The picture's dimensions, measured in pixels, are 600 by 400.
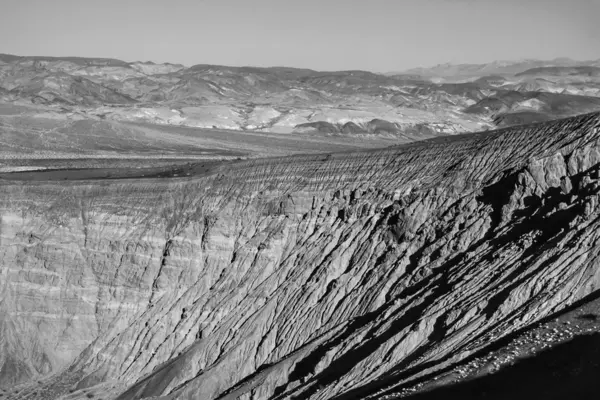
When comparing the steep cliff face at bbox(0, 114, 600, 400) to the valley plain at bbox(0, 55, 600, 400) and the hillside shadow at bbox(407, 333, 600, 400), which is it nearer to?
the valley plain at bbox(0, 55, 600, 400)

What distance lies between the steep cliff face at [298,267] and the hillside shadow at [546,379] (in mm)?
2760

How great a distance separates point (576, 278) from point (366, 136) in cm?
11993

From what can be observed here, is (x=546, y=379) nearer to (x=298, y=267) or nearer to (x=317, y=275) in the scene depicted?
(x=317, y=275)

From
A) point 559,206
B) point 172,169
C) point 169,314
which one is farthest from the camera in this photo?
point 172,169

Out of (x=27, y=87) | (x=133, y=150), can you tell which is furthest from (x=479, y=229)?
(x=27, y=87)

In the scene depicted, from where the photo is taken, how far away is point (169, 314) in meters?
52.6

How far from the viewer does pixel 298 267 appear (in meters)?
49.8

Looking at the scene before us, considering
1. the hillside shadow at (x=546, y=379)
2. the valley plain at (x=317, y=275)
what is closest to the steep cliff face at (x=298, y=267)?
the valley plain at (x=317, y=275)

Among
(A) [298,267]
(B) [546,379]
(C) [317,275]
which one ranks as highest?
(B) [546,379]

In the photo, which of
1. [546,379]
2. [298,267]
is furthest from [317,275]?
[546,379]

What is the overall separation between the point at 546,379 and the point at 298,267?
23.4 meters

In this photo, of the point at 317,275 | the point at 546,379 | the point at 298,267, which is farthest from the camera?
the point at 298,267

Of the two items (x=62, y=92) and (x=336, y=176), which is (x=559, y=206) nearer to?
(x=336, y=176)

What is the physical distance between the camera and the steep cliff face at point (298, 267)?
3688 cm
